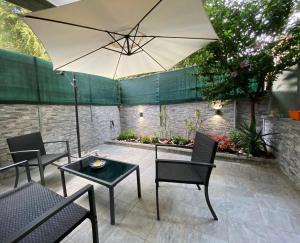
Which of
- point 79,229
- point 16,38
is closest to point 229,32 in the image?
point 79,229

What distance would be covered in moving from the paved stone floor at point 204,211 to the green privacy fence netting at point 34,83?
177cm

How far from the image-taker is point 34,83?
3383 millimetres

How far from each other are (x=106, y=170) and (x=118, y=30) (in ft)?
6.12

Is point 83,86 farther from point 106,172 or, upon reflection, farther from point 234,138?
point 234,138

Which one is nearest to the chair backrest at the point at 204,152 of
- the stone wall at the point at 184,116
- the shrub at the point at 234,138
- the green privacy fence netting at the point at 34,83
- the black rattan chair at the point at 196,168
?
the black rattan chair at the point at 196,168

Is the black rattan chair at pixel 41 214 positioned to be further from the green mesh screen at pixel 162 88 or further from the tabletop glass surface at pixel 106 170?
the green mesh screen at pixel 162 88

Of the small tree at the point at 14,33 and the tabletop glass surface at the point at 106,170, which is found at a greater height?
the small tree at the point at 14,33

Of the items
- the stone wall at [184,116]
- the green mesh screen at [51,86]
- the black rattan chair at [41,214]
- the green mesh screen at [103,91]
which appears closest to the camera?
the black rattan chair at [41,214]

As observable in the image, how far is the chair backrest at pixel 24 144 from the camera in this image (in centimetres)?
249

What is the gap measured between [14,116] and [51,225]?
293 cm

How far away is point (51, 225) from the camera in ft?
3.74

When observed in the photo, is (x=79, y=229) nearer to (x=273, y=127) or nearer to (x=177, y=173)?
(x=177, y=173)

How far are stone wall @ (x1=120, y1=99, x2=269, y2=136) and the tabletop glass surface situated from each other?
312cm

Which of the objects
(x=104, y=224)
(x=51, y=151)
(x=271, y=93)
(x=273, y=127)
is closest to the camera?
(x=104, y=224)
